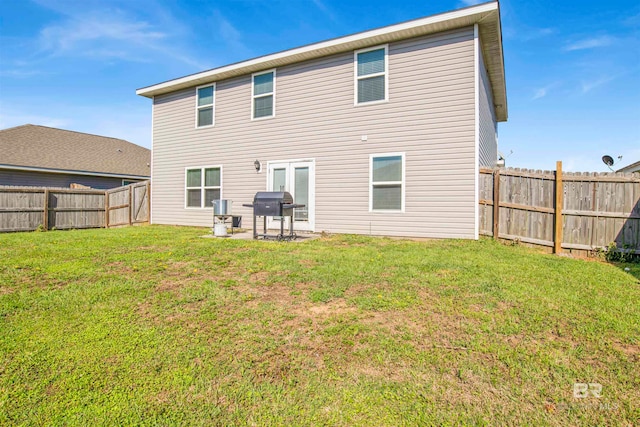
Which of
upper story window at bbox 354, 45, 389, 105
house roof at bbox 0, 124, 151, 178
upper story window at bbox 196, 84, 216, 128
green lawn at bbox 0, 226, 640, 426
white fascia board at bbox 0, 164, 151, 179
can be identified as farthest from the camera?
house roof at bbox 0, 124, 151, 178

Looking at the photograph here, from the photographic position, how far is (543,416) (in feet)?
6.15

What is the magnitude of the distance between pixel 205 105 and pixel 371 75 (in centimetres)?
609

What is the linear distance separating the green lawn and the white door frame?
4.49 m

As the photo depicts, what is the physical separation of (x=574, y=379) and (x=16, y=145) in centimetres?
2120

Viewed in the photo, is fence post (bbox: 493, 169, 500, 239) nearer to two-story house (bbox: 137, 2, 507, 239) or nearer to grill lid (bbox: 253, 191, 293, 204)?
two-story house (bbox: 137, 2, 507, 239)

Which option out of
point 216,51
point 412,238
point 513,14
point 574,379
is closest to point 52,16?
point 216,51

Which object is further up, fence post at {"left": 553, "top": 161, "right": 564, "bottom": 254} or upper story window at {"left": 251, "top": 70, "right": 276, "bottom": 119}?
upper story window at {"left": 251, "top": 70, "right": 276, "bottom": 119}

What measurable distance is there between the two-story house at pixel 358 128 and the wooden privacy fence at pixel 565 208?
0.62 meters

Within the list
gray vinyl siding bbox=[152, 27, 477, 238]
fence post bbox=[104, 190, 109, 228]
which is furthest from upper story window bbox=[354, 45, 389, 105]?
fence post bbox=[104, 190, 109, 228]

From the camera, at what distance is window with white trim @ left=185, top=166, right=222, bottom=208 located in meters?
11.1

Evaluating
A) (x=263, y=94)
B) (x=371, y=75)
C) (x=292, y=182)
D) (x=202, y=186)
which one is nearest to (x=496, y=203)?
(x=371, y=75)

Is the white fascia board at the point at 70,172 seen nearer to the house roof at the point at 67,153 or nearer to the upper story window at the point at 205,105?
the house roof at the point at 67,153

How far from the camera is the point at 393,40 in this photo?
8312 mm

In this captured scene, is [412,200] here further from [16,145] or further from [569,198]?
[16,145]
